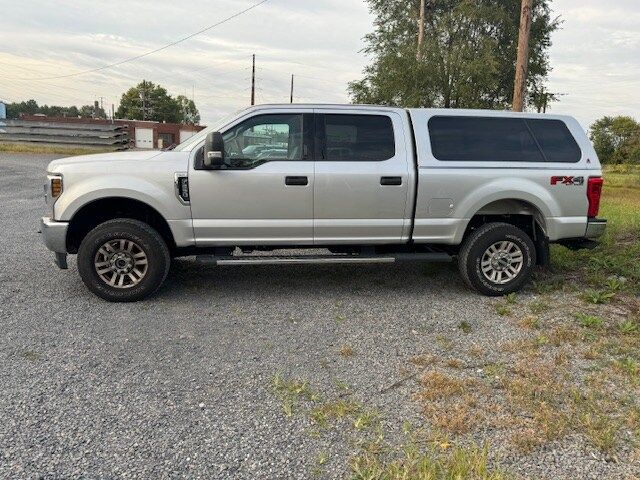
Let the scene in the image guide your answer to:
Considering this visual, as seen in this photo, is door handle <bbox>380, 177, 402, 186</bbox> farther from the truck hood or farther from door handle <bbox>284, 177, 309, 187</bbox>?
the truck hood

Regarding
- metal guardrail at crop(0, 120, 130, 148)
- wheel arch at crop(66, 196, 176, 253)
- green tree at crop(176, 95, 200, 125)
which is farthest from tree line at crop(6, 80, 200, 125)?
wheel arch at crop(66, 196, 176, 253)

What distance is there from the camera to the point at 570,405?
3.19 metres

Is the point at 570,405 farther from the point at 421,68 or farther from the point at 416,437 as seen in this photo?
the point at 421,68

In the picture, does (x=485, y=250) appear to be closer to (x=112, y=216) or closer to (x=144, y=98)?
(x=112, y=216)

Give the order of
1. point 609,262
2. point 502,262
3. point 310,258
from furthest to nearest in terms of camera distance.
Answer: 1. point 609,262
2. point 502,262
3. point 310,258

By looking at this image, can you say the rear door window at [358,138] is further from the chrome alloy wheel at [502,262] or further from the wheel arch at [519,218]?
the chrome alloy wheel at [502,262]

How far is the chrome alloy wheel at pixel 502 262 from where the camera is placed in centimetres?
539

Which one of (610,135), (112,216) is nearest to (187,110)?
(610,135)

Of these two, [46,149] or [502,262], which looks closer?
[502,262]

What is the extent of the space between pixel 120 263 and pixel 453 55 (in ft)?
69.8

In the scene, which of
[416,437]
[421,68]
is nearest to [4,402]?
[416,437]

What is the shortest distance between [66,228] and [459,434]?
3.94 meters

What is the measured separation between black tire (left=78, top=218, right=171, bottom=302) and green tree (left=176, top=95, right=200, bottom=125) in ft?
360

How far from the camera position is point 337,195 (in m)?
5.03
